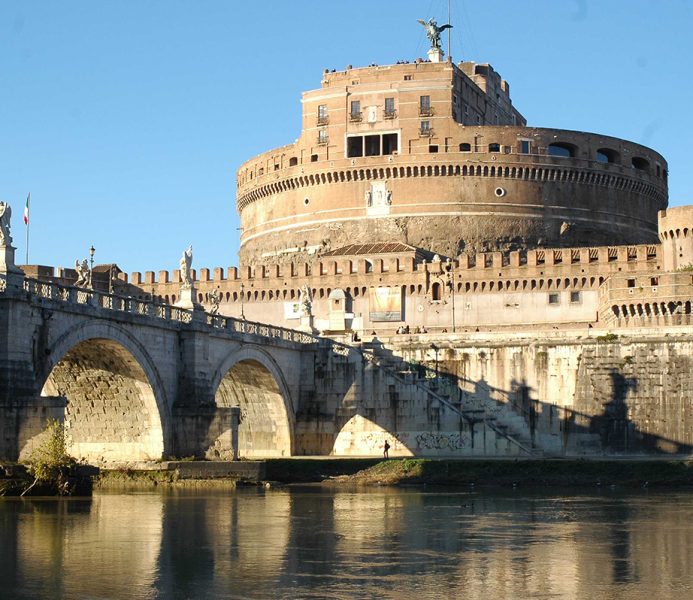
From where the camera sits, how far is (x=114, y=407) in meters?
45.7

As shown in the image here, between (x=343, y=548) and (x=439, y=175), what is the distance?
6362 cm

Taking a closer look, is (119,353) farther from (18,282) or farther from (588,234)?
(588,234)

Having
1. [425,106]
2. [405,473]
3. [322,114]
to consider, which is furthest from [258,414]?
[322,114]

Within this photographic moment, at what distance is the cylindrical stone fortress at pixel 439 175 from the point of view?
286 ft

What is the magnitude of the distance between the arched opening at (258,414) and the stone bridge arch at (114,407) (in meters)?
11.0

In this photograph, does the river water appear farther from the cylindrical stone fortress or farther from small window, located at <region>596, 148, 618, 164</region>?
small window, located at <region>596, 148, 618, 164</region>

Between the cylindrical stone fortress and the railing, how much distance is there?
2976 cm

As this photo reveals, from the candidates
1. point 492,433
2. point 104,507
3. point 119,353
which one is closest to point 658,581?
point 104,507

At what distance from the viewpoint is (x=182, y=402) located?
4712cm

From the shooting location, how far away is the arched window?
3519 inches

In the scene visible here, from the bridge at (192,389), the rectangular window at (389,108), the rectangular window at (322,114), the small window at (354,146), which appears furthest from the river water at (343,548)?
the rectangular window at (322,114)

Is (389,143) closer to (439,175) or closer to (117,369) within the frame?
(439,175)

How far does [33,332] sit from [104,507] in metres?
6.47

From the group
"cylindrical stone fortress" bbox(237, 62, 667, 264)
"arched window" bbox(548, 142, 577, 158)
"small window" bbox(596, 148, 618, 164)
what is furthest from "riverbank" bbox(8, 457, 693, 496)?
"small window" bbox(596, 148, 618, 164)
